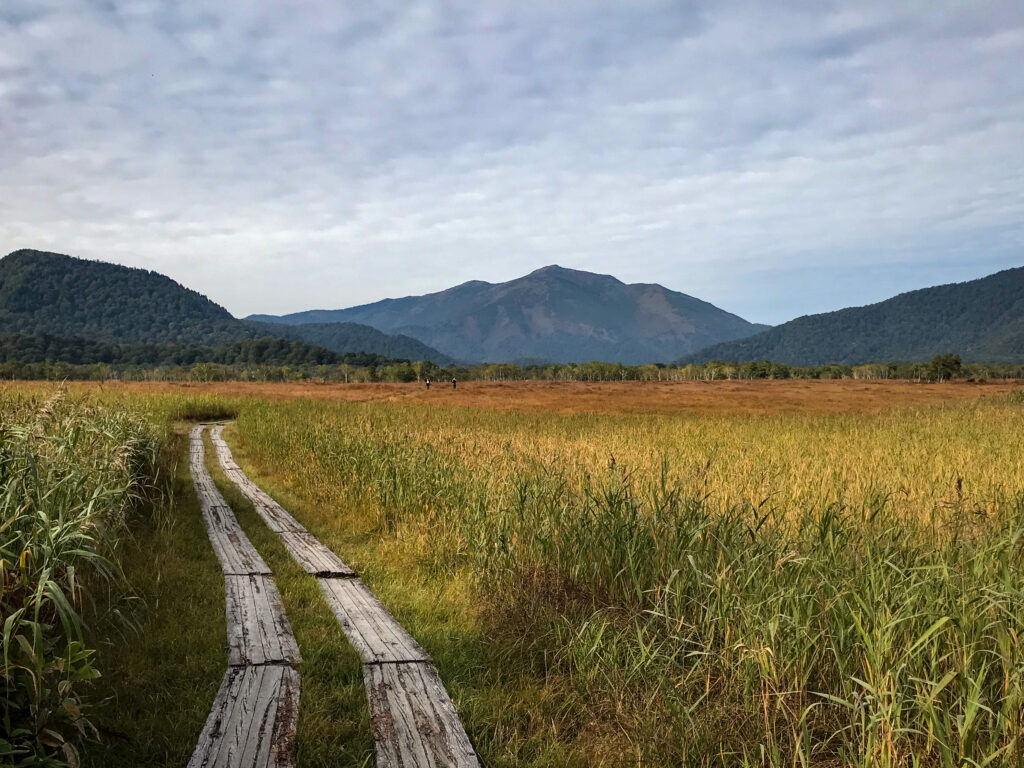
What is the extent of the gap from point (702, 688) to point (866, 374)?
472 ft

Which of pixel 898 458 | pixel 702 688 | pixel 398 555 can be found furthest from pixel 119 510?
pixel 898 458

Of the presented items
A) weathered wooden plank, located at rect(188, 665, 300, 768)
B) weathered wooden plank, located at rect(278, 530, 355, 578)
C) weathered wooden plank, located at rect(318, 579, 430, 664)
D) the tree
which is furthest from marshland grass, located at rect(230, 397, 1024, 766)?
the tree

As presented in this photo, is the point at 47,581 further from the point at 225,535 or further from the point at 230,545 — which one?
the point at 225,535

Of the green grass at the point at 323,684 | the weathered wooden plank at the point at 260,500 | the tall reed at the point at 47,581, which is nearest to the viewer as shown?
the tall reed at the point at 47,581

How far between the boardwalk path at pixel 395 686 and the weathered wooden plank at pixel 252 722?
0.53m

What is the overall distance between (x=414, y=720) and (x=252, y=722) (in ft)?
3.27

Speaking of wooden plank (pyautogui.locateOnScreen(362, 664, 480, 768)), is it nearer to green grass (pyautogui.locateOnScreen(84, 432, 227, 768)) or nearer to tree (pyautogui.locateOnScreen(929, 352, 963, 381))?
green grass (pyautogui.locateOnScreen(84, 432, 227, 768))

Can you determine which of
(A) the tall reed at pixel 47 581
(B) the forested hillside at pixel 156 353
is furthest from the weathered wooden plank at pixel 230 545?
(B) the forested hillside at pixel 156 353

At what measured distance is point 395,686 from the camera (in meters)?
4.37

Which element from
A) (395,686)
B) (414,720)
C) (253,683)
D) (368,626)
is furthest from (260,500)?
(414,720)

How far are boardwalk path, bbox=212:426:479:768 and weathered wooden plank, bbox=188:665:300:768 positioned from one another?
1.74 feet

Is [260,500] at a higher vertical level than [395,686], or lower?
higher

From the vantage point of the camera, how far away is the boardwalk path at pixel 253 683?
346 cm

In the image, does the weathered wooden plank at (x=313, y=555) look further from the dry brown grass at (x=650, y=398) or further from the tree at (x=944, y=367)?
the tree at (x=944, y=367)
